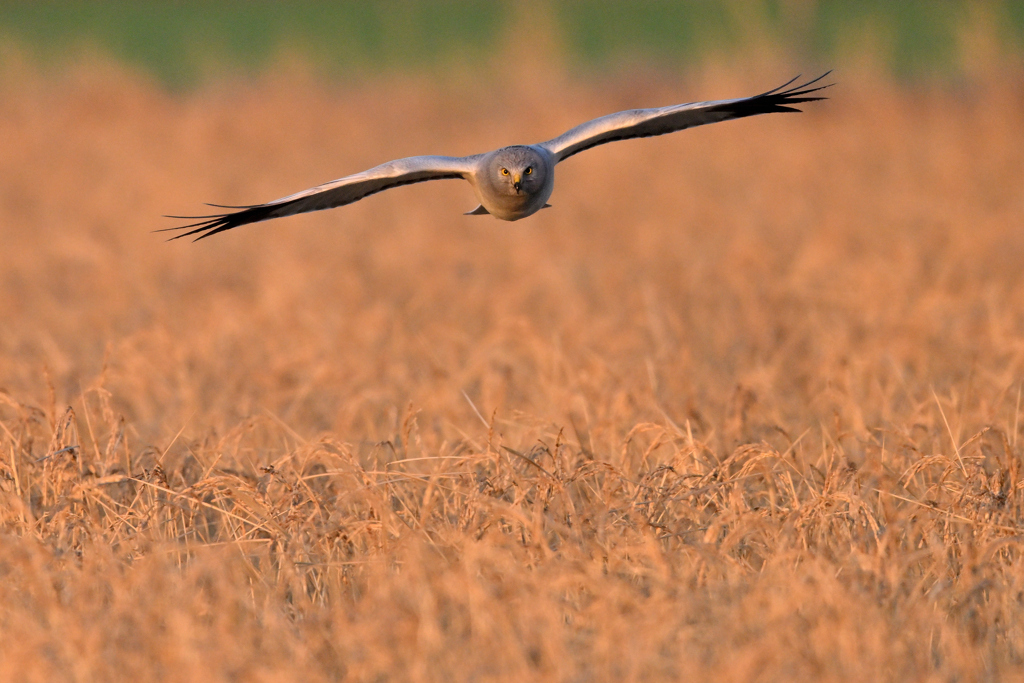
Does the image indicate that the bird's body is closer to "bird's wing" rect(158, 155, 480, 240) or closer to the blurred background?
"bird's wing" rect(158, 155, 480, 240)

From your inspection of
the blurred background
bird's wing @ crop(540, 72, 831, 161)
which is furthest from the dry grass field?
the blurred background

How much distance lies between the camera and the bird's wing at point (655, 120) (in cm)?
378

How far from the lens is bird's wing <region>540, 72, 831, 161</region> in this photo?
378cm

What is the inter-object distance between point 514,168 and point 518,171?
18 millimetres

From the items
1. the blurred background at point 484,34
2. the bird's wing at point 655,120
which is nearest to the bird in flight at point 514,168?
the bird's wing at point 655,120

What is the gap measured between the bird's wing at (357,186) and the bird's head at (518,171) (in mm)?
177

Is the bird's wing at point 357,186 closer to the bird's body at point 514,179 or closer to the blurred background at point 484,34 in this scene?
the bird's body at point 514,179

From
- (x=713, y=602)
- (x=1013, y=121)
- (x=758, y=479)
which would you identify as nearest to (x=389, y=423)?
(x=758, y=479)

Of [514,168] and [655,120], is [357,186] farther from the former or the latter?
[655,120]

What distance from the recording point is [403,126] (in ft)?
48.5

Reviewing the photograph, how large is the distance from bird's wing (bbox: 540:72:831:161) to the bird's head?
116 millimetres

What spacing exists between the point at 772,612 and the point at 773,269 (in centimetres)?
531

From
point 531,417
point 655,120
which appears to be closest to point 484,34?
point 655,120

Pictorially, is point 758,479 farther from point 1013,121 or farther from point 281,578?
point 1013,121
